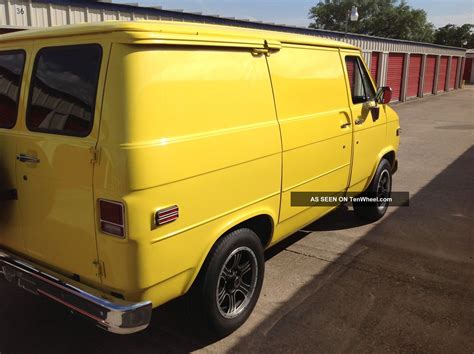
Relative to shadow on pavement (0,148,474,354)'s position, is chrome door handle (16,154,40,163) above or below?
above

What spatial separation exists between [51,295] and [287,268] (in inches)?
89.8

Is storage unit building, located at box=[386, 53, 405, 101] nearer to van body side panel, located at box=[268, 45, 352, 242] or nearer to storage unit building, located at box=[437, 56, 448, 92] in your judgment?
storage unit building, located at box=[437, 56, 448, 92]

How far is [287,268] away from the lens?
4.37m

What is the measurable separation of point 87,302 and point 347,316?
2017 millimetres

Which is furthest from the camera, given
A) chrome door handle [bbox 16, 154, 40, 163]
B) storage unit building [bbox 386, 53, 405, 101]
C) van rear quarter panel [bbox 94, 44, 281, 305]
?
storage unit building [bbox 386, 53, 405, 101]

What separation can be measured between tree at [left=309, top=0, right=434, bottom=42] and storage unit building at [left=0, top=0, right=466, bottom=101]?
40.1 meters

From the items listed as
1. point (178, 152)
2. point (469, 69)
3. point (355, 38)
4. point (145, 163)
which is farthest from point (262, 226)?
point (469, 69)

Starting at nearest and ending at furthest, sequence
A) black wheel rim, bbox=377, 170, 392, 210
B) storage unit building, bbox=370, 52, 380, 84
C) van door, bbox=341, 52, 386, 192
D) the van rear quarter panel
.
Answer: the van rear quarter panel, van door, bbox=341, 52, 386, 192, black wheel rim, bbox=377, 170, 392, 210, storage unit building, bbox=370, 52, 380, 84

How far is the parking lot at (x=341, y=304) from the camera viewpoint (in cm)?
321

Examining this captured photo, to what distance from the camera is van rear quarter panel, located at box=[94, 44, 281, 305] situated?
7.86ft

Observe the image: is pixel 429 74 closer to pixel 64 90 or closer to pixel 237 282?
pixel 237 282

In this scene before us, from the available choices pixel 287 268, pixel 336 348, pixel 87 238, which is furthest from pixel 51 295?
pixel 287 268

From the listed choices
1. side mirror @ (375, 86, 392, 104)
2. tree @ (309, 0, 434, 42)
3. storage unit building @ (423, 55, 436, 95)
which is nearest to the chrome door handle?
side mirror @ (375, 86, 392, 104)

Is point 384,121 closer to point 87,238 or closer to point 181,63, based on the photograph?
point 181,63
